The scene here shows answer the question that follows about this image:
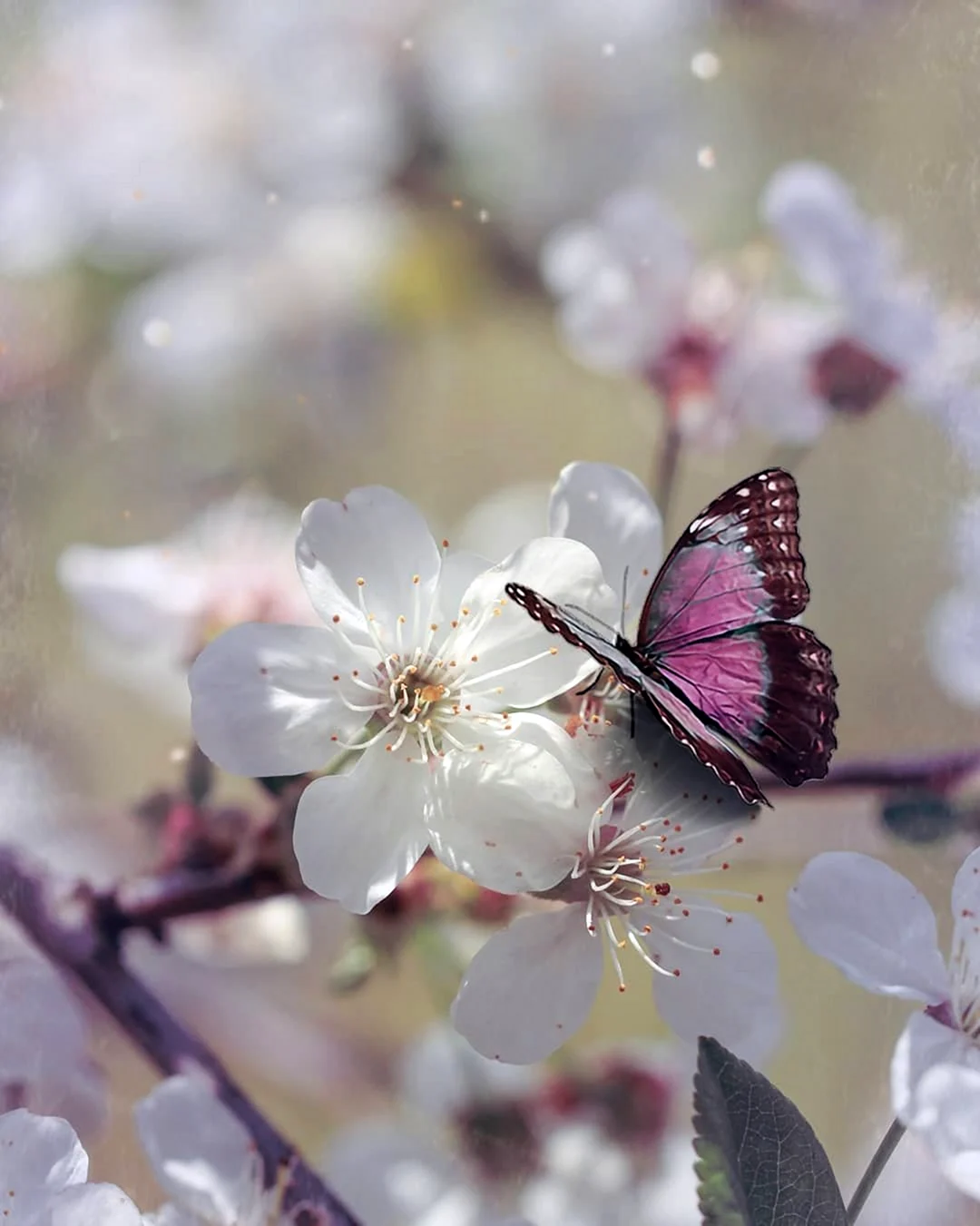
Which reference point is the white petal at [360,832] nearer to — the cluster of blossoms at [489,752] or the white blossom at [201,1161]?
the cluster of blossoms at [489,752]

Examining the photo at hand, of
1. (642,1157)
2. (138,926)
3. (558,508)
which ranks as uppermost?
(558,508)

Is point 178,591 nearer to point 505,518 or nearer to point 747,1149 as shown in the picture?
point 505,518

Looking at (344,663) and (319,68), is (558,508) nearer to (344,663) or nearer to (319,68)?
(344,663)

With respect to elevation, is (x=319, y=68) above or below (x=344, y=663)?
above

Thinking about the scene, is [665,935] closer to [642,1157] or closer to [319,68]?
[642,1157]

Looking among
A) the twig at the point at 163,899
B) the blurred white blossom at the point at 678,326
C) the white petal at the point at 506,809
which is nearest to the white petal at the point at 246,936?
the twig at the point at 163,899

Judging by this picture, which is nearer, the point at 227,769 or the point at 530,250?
the point at 227,769

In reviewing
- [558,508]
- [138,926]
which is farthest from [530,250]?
[138,926]

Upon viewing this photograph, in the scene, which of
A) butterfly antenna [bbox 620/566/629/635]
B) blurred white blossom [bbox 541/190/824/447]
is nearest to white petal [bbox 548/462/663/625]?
butterfly antenna [bbox 620/566/629/635]
